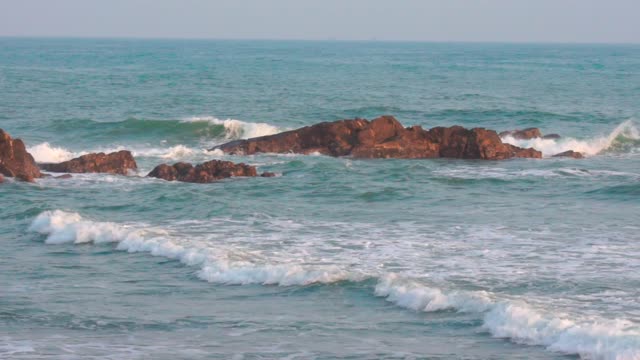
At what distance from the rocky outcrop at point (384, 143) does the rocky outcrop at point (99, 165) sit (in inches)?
199

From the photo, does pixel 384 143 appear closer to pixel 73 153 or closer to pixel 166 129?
pixel 73 153

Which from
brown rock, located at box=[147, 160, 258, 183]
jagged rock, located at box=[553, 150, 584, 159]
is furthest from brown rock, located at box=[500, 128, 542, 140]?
brown rock, located at box=[147, 160, 258, 183]

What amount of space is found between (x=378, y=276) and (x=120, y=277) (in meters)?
3.86

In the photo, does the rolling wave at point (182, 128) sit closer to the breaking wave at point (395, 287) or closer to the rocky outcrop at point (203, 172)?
the rocky outcrop at point (203, 172)

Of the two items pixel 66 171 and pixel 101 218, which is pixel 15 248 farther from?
pixel 66 171

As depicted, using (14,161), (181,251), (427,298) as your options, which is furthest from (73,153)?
(427,298)

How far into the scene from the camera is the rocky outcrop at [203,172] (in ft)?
93.4

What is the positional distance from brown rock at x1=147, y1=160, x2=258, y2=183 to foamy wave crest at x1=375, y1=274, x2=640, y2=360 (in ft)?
42.5

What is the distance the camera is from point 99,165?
2989cm

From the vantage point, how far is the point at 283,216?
23.3 meters

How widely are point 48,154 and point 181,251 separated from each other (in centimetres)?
1690

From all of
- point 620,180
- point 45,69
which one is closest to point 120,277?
point 620,180

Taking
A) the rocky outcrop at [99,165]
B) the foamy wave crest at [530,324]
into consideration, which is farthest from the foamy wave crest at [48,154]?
the foamy wave crest at [530,324]

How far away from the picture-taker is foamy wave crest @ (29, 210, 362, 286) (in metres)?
17.0
